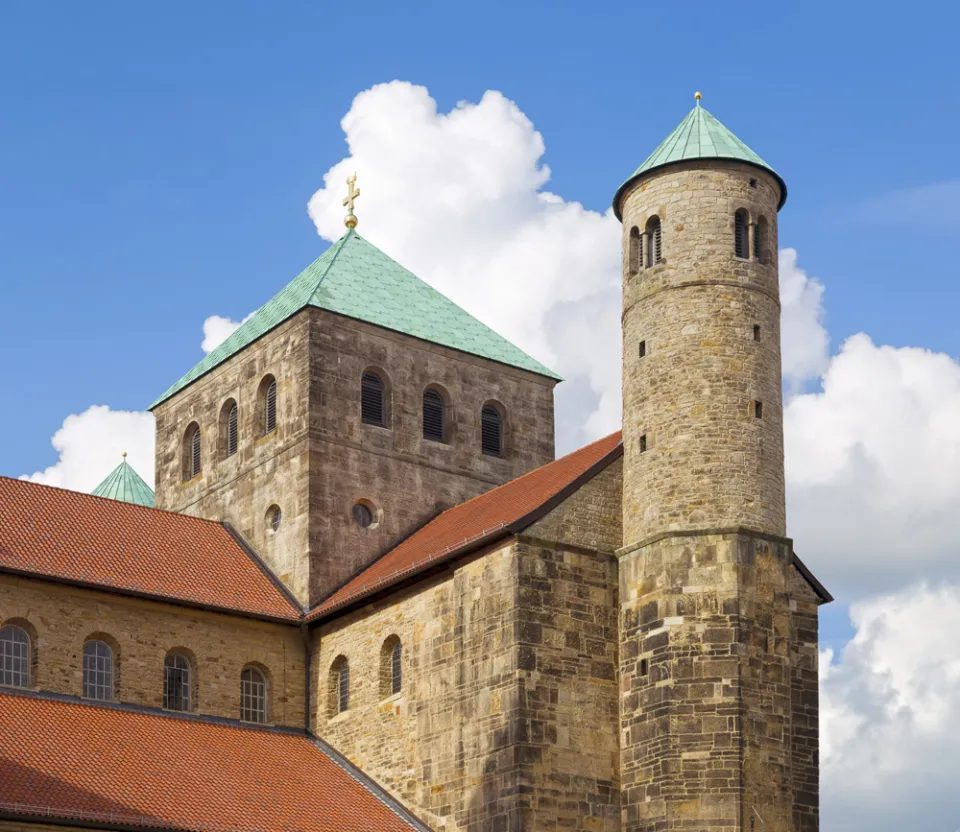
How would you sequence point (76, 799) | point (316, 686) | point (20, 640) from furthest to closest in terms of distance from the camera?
point (316, 686), point (20, 640), point (76, 799)

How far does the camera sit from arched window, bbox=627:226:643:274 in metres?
41.6

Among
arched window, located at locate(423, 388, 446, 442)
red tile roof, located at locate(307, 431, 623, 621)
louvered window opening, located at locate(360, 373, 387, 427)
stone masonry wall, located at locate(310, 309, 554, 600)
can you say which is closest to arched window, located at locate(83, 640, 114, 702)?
red tile roof, located at locate(307, 431, 623, 621)

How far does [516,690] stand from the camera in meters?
37.5

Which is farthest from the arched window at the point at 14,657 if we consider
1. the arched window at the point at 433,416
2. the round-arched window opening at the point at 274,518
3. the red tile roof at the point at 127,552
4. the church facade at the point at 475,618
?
the arched window at the point at 433,416

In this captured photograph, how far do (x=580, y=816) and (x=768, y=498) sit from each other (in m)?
7.51

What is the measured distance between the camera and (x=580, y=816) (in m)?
37.6

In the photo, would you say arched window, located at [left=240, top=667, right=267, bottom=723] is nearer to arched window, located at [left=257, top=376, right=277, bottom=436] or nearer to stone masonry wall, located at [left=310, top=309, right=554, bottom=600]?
stone masonry wall, located at [left=310, top=309, right=554, bottom=600]

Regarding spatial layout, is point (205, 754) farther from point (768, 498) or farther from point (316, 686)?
point (768, 498)

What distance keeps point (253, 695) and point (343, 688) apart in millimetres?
2110

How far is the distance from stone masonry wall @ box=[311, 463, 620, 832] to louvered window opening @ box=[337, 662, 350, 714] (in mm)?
1740

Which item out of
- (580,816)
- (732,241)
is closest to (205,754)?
(580,816)

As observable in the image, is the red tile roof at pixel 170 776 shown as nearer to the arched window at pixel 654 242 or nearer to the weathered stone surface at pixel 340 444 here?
the weathered stone surface at pixel 340 444

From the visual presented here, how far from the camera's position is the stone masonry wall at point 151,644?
41.1 m

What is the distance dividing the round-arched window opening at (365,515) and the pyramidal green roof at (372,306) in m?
4.79
